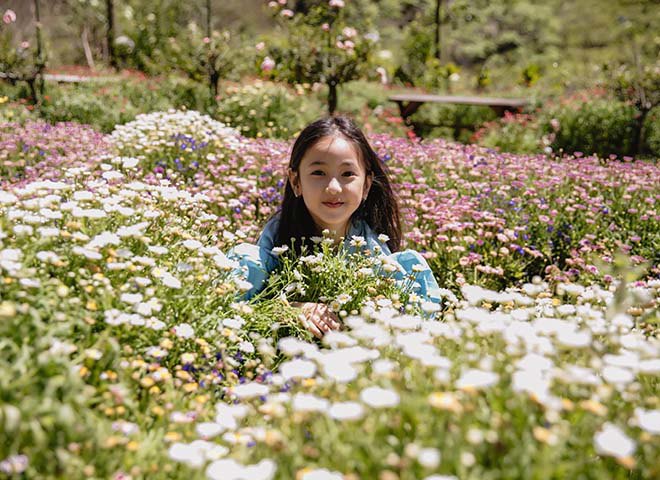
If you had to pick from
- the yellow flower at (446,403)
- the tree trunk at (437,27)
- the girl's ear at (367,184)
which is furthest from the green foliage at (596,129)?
the yellow flower at (446,403)

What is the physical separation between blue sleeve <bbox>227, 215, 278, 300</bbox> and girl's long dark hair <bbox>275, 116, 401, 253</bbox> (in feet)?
0.42

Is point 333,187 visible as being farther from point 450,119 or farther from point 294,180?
point 450,119

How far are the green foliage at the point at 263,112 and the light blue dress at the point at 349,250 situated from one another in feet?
17.3

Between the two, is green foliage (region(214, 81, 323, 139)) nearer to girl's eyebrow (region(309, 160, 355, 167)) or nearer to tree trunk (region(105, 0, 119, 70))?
girl's eyebrow (region(309, 160, 355, 167))

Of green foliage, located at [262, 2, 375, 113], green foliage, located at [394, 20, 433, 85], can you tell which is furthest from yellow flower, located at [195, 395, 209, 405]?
green foliage, located at [394, 20, 433, 85]

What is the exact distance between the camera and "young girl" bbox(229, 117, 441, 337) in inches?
131

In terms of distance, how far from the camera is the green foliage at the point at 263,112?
364 inches

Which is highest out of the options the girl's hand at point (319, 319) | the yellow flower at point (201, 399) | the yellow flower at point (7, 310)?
the yellow flower at point (7, 310)

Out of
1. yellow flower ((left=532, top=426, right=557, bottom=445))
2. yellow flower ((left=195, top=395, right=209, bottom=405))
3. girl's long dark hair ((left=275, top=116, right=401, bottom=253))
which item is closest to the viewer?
yellow flower ((left=532, top=426, right=557, bottom=445))

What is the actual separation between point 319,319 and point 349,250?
2.56ft

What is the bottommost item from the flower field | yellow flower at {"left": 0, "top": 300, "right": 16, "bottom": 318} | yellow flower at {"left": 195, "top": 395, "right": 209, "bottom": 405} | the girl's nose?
yellow flower at {"left": 195, "top": 395, "right": 209, "bottom": 405}

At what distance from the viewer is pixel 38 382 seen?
1.69m

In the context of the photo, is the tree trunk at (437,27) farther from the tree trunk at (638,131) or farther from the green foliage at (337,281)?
the green foliage at (337,281)

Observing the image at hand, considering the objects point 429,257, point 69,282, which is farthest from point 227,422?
point 429,257
